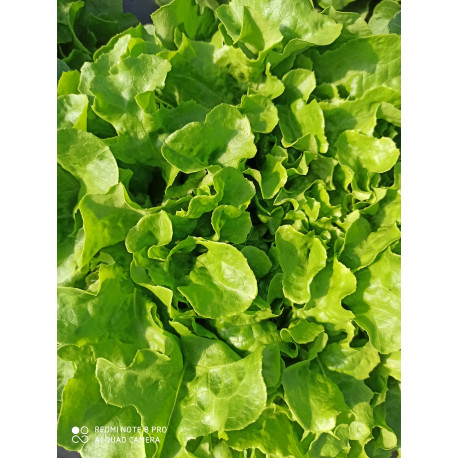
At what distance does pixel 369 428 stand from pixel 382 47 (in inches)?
29.0

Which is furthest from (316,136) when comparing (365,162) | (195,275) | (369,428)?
(369,428)

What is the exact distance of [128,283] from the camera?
3.01 ft

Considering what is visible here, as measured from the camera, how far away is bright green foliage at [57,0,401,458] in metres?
0.86

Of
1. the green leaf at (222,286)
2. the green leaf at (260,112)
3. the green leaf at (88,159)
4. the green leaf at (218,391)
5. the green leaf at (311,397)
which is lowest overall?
the green leaf at (311,397)

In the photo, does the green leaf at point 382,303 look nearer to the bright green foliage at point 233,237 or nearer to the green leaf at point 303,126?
the bright green foliage at point 233,237

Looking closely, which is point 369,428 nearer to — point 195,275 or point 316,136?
point 195,275

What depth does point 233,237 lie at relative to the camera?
2.90 feet

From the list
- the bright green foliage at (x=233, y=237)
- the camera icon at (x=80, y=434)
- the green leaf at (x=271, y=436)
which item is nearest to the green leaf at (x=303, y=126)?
the bright green foliage at (x=233, y=237)

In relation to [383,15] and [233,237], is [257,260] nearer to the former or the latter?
[233,237]

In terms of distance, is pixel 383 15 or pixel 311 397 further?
pixel 383 15

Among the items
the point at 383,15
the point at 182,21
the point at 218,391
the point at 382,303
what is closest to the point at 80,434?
the point at 218,391

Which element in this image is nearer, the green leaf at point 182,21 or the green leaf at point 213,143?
the green leaf at point 213,143

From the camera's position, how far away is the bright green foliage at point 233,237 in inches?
33.9

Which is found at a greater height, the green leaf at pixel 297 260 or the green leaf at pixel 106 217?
the green leaf at pixel 106 217
